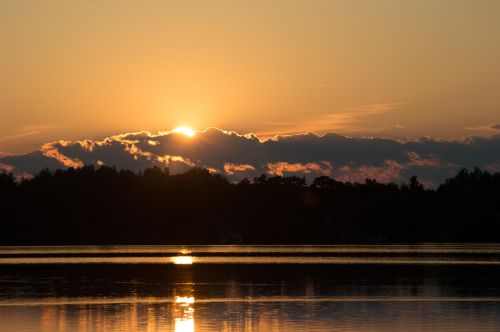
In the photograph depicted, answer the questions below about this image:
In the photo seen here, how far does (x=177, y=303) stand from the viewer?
48.9m

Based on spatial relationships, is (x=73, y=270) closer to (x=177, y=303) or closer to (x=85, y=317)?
(x=177, y=303)

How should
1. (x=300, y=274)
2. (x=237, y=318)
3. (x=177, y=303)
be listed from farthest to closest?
1. (x=300, y=274)
2. (x=177, y=303)
3. (x=237, y=318)

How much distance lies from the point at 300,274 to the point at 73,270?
61.4 feet

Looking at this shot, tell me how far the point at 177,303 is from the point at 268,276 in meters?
24.5

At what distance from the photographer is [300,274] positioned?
249 feet

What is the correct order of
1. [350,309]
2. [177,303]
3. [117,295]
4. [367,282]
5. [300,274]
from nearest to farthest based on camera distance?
[350,309] < [177,303] < [117,295] < [367,282] < [300,274]

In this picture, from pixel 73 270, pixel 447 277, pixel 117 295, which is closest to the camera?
pixel 117 295

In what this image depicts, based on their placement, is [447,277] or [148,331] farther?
[447,277]

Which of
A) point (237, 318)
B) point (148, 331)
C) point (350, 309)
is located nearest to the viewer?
point (148, 331)

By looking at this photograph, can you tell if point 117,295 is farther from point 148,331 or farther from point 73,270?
point 73,270

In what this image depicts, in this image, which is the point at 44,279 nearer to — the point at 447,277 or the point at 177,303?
the point at 177,303

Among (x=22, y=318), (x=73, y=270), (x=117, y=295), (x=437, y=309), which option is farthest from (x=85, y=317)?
(x=73, y=270)

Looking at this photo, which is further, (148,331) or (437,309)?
(437,309)

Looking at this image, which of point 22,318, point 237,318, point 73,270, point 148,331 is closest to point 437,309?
point 237,318
